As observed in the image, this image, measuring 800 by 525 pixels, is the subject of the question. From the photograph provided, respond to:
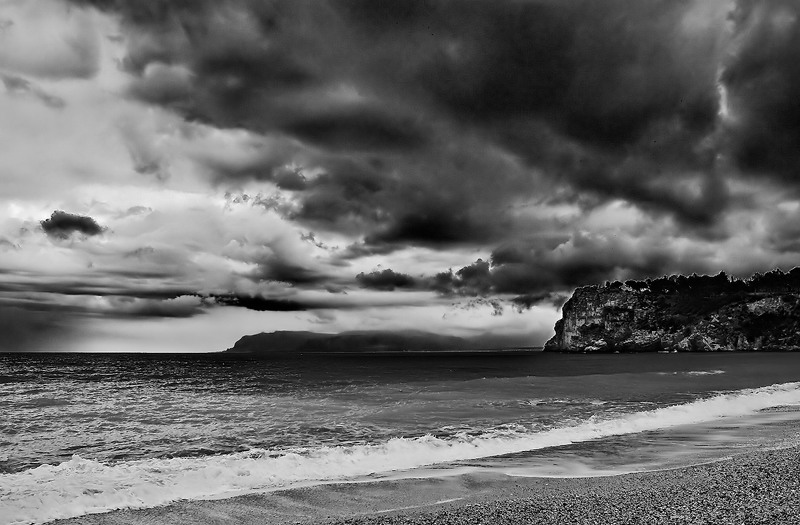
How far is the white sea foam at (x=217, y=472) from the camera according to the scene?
11.9 metres

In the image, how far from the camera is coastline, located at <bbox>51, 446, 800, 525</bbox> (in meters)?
8.80

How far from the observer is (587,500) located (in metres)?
9.96

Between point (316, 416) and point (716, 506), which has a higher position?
point (716, 506)

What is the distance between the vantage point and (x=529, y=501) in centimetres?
1009

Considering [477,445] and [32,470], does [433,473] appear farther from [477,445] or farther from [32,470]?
[32,470]

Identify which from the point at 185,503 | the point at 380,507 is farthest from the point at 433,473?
the point at 185,503

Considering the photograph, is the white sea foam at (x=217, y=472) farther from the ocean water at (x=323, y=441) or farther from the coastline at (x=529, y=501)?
the coastline at (x=529, y=501)

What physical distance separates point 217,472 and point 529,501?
9159 millimetres

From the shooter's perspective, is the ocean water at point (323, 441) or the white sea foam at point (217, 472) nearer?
the white sea foam at point (217, 472)

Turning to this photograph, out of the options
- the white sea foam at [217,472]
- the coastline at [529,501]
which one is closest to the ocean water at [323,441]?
the white sea foam at [217,472]

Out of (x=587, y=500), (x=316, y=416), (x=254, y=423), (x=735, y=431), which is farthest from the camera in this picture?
(x=316, y=416)

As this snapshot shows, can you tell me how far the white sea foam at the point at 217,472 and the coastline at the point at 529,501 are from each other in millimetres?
1112

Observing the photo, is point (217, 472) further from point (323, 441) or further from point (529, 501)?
point (529, 501)

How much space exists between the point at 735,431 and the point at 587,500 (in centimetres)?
1584
